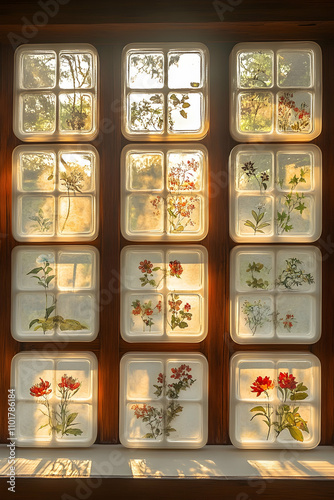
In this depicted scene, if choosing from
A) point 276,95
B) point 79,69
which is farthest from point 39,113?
point 276,95

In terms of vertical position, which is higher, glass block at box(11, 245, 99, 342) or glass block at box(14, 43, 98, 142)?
glass block at box(14, 43, 98, 142)

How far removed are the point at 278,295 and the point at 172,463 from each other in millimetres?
943

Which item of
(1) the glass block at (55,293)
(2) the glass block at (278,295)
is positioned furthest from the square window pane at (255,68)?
(1) the glass block at (55,293)

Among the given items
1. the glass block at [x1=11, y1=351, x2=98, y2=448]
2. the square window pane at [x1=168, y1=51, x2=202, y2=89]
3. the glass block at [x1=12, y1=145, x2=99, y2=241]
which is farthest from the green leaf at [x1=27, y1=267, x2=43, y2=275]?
the square window pane at [x1=168, y1=51, x2=202, y2=89]

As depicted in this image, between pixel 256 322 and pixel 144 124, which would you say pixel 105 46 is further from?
pixel 256 322

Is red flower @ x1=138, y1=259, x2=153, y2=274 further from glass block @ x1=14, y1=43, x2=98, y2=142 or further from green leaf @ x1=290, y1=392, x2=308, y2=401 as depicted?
green leaf @ x1=290, y1=392, x2=308, y2=401

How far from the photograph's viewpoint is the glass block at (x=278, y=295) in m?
1.88

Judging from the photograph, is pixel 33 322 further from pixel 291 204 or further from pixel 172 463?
pixel 291 204

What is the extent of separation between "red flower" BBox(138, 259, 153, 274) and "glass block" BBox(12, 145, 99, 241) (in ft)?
0.90

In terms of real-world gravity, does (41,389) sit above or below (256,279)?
below

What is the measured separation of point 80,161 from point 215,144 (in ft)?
2.23

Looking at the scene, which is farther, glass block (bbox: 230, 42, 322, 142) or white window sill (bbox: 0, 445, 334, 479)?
glass block (bbox: 230, 42, 322, 142)

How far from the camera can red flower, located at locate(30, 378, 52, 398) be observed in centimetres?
188

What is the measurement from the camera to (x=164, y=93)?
189 cm
